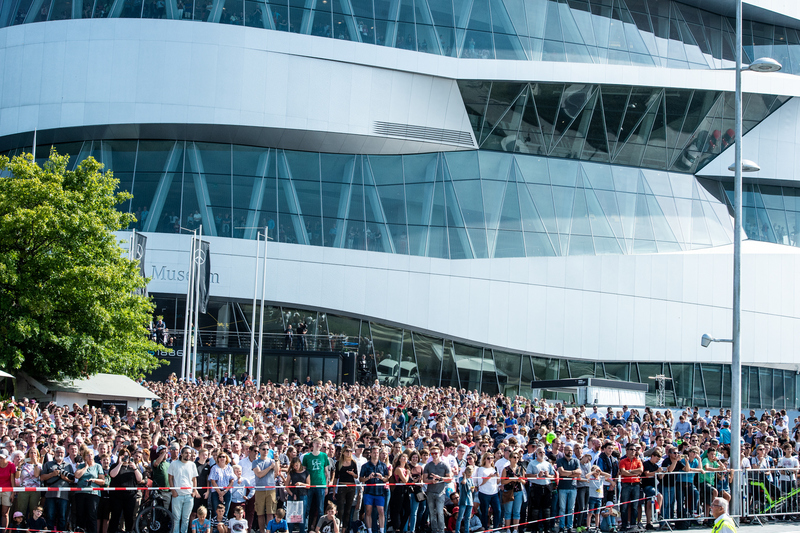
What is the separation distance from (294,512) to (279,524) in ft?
0.98

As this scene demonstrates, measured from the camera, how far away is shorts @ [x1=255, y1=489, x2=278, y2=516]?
14914mm

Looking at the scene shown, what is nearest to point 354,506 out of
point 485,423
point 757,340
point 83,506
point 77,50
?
point 83,506

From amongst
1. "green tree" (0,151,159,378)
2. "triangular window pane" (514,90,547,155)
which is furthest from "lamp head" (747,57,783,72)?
"triangular window pane" (514,90,547,155)

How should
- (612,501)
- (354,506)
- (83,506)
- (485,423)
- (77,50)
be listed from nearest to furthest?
(83,506), (354,506), (612,501), (485,423), (77,50)

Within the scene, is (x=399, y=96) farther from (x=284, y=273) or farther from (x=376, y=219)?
(x=284, y=273)

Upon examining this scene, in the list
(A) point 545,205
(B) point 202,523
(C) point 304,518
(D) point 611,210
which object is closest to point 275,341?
(A) point 545,205

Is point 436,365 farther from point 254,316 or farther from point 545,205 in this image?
point 545,205

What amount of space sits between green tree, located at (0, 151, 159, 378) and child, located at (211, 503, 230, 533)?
1352 centimetres

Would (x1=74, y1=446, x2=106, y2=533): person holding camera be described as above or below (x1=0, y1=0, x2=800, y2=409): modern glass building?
below

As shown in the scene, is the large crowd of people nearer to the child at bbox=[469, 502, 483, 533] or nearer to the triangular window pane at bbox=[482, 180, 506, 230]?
the child at bbox=[469, 502, 483, 533]

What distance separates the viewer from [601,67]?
4688 cm

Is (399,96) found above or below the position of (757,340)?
above

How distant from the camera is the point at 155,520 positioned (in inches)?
558

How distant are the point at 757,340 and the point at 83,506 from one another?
144ft
